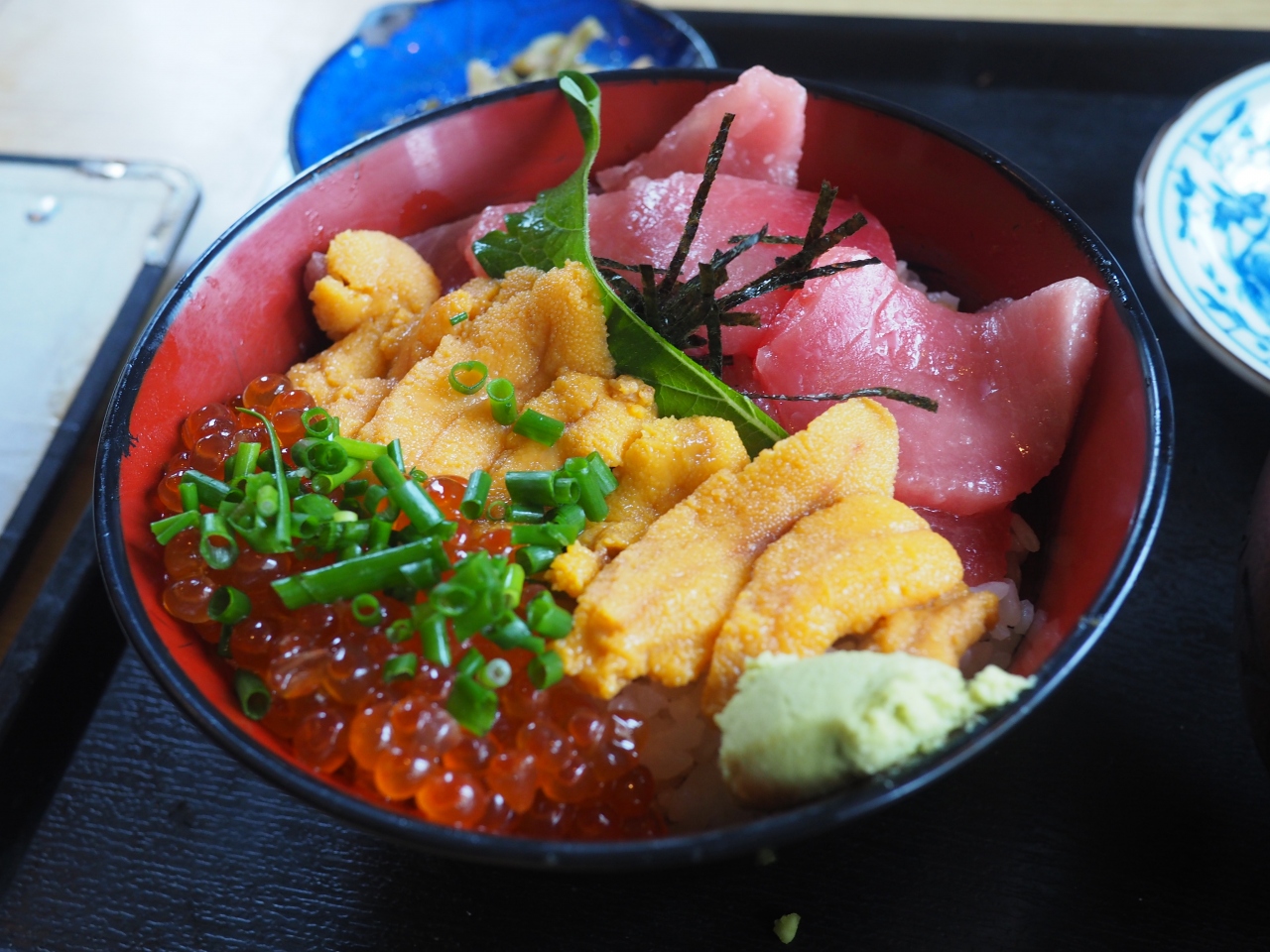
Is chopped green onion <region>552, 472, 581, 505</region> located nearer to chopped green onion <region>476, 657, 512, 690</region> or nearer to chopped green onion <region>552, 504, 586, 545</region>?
chopped green onion <region>552, 504, 586, 545</region>

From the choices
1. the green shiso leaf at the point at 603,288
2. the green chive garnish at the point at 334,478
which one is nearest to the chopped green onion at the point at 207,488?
the green chive garnish at the point at 334,478

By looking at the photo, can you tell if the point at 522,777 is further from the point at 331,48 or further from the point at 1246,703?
the point at 331,48

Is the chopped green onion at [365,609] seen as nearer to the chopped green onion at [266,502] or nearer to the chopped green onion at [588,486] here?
the chopped green onion at [266,502]

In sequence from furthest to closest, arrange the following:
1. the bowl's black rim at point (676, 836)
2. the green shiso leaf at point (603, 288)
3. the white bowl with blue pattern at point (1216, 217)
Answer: the white bowl with blue pattern at point (1216, 217), the green shiso leaf at point (603, 288), the bowl's black rim at point (676, 836)

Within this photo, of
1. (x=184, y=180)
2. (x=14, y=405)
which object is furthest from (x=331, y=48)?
(x=14, y=405)

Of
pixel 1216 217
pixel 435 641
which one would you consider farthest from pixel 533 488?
pixel 1216 217

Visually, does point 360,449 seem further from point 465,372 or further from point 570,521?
point 570,521
